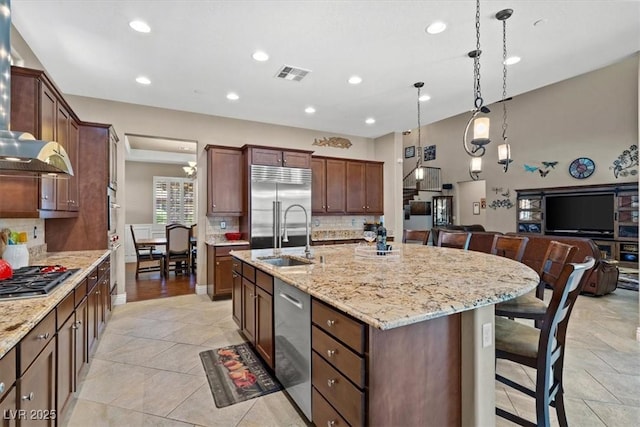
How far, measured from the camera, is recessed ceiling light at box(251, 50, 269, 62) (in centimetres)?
322

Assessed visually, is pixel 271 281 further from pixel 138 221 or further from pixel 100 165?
pixel 138 221

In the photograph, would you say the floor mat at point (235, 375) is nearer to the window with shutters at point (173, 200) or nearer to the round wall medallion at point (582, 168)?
the window with shutters at point (173, 200)

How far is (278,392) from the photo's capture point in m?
2.32

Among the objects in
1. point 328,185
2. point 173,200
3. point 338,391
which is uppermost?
point 328,185

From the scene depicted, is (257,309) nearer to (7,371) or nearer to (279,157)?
(7,371)

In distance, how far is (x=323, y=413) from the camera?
1.67m

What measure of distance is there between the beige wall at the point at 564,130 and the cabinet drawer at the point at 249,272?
814 cm

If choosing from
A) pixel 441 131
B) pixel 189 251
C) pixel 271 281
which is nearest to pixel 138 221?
pixel 189 251

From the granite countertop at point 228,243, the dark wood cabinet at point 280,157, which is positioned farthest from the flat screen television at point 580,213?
the granite countertop at point 228,243

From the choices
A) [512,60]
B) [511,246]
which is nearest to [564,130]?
[512,60]

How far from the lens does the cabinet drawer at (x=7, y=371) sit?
109 cm

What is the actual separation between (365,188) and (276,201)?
209 centimetres

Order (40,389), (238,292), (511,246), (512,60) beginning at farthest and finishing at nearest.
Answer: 1. (512,60)
2. (238,292)
3. (511,246)
4. (40,389)

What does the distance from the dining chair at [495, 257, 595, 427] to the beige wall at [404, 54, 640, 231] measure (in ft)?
24.1
